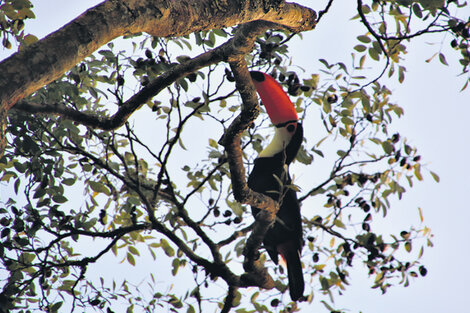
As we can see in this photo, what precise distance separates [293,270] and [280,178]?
755 mm

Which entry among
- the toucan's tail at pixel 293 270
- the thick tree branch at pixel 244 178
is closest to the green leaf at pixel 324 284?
the toucan's tail at pixel 293 270

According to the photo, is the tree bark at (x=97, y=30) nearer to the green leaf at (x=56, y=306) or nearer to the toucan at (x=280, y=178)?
the toucan at (x=280, y=178)

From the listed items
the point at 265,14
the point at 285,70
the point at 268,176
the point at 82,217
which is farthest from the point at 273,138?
the point at 265,14

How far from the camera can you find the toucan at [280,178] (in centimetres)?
351

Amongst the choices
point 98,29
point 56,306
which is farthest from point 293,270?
point 98,29

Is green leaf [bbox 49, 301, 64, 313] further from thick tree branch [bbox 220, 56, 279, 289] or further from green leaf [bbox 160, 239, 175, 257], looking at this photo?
thick tree branch [bbox 220, 56, 279, 289]

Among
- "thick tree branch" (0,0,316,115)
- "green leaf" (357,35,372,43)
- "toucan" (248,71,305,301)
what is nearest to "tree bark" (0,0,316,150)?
"thick tree branch" (0,0,316,115)

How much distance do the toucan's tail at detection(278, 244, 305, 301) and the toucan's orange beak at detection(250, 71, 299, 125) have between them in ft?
3.53

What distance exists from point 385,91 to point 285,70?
73 cm

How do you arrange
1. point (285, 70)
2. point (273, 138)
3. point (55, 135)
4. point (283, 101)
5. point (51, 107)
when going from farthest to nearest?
point (273, 138) → point (283, 101) → point (285, 70) → point (55, 135) → point (51, 107)

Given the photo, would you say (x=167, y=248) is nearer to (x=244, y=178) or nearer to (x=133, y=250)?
(x=133, y=250)

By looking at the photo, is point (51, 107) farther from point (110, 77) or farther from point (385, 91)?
point (385, 91)

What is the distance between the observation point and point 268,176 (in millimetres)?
3793

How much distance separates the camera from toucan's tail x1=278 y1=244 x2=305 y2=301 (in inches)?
133
